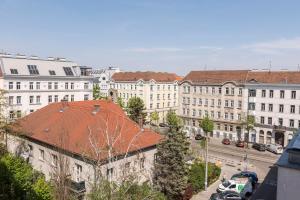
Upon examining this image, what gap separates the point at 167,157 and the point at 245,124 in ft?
105

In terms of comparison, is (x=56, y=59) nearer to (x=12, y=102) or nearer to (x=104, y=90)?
(x=12, y=102)

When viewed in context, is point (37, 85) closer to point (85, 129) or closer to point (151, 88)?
point (151, 88)

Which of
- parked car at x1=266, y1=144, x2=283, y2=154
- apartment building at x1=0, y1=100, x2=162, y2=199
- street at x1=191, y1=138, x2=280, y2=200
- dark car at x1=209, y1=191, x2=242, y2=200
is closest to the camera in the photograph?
→ apartment building at x1=0, y1=100, x2=162, y2=199

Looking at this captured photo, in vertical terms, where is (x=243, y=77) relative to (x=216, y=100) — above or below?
above

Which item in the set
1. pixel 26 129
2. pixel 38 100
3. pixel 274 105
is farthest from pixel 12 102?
pixel 274 105

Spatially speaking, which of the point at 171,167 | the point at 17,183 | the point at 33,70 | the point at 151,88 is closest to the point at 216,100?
the point at 151,88

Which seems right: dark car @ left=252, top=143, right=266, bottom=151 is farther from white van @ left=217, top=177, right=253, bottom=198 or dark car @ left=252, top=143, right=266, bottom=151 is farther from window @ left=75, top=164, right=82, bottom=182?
window @ left=75, top=164, right=82, bottom=182

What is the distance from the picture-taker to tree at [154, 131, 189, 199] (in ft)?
92.6

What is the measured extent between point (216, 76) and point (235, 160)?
2332 cm

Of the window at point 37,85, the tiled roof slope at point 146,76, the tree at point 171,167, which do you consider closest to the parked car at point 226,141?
the tiled roof slope at point 146,76

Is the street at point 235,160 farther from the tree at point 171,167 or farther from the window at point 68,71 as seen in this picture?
the window at point 68,71

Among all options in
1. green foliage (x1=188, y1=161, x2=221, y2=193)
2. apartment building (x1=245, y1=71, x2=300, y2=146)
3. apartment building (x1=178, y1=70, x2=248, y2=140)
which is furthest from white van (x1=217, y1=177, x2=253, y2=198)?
apartment building (x1=178, y1=70, x2=248, y2=140)

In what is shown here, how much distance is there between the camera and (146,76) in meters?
79.9

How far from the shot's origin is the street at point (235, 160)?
38344mm
